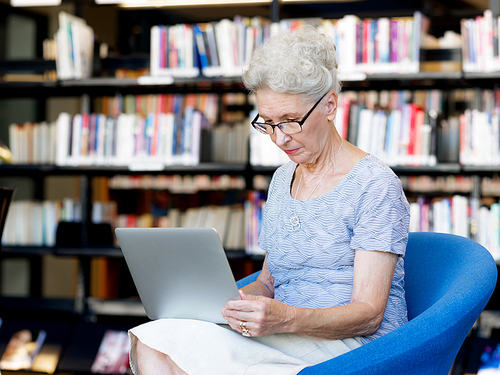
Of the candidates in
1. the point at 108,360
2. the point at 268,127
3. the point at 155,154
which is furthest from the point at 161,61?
the point at 268,127

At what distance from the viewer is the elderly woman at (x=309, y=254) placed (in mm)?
1127

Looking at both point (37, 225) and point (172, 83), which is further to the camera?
point (37, 225)

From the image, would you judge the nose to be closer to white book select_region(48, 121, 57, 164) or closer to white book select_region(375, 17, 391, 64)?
white book select_region(375, 17, 391, 64)

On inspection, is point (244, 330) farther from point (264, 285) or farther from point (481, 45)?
point (481, 45)

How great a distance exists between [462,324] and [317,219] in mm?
387

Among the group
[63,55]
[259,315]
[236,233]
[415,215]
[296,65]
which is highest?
[63,55]

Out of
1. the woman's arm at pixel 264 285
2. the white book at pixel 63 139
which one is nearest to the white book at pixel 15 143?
the white book at pixel 63 139

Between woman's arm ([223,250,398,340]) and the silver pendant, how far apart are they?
0.19 m

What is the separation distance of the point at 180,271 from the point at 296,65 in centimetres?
52

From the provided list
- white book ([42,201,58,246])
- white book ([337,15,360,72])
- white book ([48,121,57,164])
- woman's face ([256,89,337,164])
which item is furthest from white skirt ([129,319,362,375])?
white book ([48,121,57,164])

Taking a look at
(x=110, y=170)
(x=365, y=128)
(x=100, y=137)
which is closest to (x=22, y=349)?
(x=110, y=170)

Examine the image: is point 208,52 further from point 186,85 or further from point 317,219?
point 317,219

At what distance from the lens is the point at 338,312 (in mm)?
1128

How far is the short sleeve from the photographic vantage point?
46.4 inches
